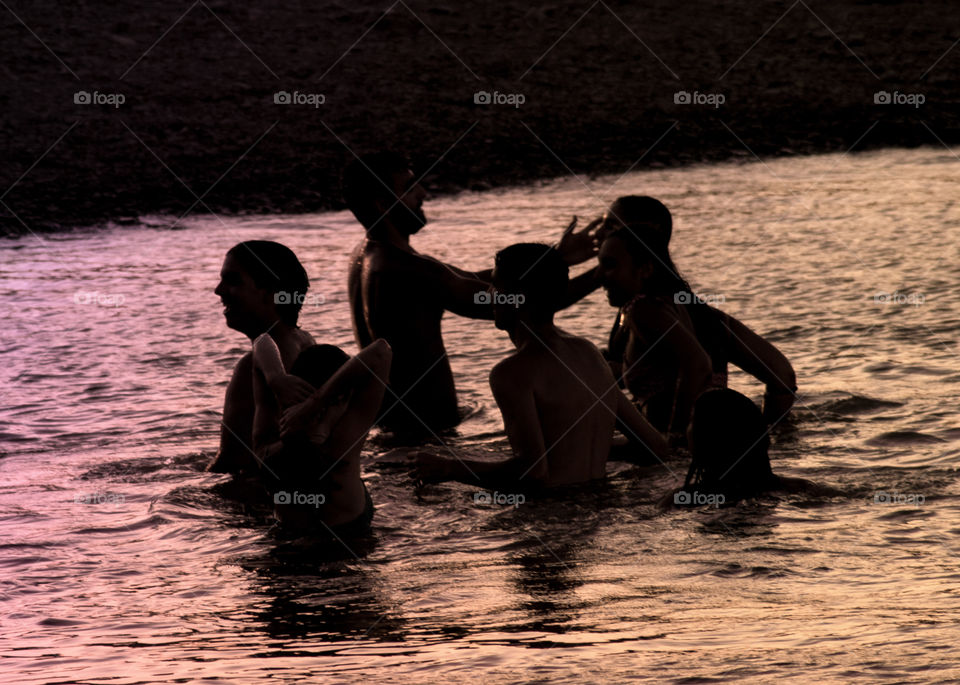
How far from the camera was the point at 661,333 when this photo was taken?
652 centimetres

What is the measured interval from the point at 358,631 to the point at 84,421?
384 cm

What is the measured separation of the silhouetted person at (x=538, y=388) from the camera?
5.58 m

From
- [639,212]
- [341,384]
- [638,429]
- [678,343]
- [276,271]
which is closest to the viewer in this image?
[341,384]

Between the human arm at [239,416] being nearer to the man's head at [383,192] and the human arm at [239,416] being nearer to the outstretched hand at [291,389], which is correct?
the outstretched hand at [291,389]

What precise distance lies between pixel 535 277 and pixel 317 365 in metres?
0.87

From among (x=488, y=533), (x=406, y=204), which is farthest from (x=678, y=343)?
(x=406, y=204)

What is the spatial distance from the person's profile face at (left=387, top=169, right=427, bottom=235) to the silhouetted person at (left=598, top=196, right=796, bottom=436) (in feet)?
3.82

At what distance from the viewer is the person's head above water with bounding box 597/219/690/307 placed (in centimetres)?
653

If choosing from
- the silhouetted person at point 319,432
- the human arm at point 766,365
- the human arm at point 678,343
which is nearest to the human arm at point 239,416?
the silhouetted person at point 319,432

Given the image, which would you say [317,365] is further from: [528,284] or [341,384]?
[528,284]

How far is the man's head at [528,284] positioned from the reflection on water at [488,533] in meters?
0.81

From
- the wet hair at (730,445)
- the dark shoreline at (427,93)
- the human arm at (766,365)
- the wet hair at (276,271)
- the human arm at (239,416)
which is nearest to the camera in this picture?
the wet hair at (730,445)

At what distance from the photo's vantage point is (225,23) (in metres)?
20.0

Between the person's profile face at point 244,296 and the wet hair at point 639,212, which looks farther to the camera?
the wet hair at point 639,212
